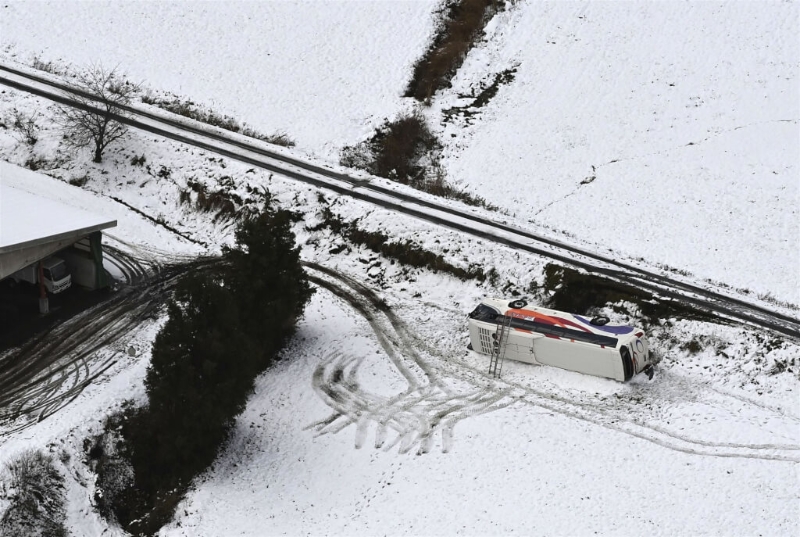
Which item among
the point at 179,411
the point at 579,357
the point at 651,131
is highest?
the point at 651,131

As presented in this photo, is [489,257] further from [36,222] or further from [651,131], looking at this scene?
[36,222]

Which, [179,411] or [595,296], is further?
[595,296]

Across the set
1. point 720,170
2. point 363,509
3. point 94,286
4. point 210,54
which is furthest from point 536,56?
point 363,509

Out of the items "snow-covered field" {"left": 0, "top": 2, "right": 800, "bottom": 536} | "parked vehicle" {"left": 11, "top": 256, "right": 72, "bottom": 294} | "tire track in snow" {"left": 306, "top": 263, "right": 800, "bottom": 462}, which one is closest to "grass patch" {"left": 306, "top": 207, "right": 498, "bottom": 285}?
"snow-covered field" {"left": 0, "top": 2, "right": 800, "bottom": 536}

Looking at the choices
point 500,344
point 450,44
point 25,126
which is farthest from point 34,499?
point 450,44

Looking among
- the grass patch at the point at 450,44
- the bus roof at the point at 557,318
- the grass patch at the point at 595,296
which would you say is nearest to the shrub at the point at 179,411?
the bus roof at the point at 557,318

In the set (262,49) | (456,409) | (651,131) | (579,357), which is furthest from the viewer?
(262,49)
